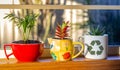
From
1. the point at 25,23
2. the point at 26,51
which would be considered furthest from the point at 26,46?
the point at 25,23

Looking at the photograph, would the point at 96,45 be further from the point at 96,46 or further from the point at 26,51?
the point at 26,51

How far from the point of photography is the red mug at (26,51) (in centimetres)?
121

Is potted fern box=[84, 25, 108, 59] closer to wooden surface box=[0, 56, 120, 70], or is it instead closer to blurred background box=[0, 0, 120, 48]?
wooden surface box=[0, 56, 120, 70]

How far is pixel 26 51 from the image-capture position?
1.21 meters

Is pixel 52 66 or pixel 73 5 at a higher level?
pixel 73 5

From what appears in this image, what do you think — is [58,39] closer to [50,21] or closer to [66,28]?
[66,28]

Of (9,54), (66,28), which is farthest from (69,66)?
(9,54)

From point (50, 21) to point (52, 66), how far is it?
316mm

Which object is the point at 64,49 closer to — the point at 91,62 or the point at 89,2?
the point at 91,62

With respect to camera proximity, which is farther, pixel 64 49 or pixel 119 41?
pixel 119 41

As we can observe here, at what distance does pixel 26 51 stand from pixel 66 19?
13.9 inches

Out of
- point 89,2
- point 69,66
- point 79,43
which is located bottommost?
point 69,66

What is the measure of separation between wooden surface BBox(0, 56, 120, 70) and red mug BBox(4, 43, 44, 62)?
3 centimetres

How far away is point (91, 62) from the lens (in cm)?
127
